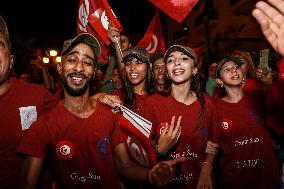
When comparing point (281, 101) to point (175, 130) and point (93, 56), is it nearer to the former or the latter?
point (175, 130)

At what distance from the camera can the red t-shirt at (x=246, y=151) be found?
4.00m

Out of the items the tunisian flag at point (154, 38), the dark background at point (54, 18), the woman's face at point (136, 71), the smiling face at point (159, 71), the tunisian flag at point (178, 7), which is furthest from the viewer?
the dark background at point (54, 18)

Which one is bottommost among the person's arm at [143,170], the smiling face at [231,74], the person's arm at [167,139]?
the person's arm at [143,170]

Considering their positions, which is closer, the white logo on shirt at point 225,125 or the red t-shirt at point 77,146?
the red t-shirt at point 77,146

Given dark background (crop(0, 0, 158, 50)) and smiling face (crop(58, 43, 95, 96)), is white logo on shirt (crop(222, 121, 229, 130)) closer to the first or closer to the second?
smiling face (crop(58, 43, 95, 96))

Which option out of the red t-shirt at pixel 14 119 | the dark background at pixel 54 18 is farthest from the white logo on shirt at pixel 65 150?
the dark background at pixel 54 18

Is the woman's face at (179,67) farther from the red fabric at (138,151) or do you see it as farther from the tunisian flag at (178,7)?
the red fabric at (138,151)

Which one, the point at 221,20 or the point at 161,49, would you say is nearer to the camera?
the point at 161,49

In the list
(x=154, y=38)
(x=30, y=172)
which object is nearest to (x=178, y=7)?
(x=154, y=38)

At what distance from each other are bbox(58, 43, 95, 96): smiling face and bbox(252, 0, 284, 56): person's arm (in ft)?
6.40

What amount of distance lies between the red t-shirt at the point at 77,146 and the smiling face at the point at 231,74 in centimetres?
227

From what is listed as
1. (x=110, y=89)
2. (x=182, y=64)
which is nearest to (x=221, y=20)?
(x=110, y=89)

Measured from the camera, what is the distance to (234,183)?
161 inches

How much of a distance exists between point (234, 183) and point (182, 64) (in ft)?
5.97
